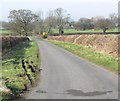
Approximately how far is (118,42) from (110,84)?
1559 centimetres

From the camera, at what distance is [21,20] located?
123688mm

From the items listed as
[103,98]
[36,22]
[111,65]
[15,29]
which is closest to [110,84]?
[103,98]

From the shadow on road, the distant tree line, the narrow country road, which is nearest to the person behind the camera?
the narrow country road

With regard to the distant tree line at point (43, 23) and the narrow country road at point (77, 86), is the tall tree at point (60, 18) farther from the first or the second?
the narrow country road at point (77, 86)

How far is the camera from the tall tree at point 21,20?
4756 inches

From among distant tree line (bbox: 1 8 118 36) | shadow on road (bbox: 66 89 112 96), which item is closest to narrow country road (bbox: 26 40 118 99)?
shadow on road (bbox: 66 89 112 96)

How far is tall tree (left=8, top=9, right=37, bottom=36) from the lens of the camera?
121 m

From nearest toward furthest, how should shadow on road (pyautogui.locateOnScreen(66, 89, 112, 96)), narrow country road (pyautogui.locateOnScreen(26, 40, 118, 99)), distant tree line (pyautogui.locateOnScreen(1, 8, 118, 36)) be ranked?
narrow country road (pyautogui.locateOnScreen(26, 40, 118, 99)) < shadow on road (pyautogui.locateOnScreen(66, 89, 112, 96)) < distant tree line (pyautogui.locateOnScreen(1, 8, 118, 36))

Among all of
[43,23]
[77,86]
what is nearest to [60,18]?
[43,23]

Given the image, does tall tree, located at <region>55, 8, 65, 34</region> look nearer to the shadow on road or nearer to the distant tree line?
the distant tree line

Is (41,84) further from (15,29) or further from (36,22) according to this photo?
(36,22)

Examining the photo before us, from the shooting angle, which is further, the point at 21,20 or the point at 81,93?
the point at 21,20

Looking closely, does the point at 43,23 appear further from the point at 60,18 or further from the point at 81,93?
the point at 81,93

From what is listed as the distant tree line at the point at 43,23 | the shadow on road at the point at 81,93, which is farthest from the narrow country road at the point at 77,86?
the distant tree line at the point at 43,23
